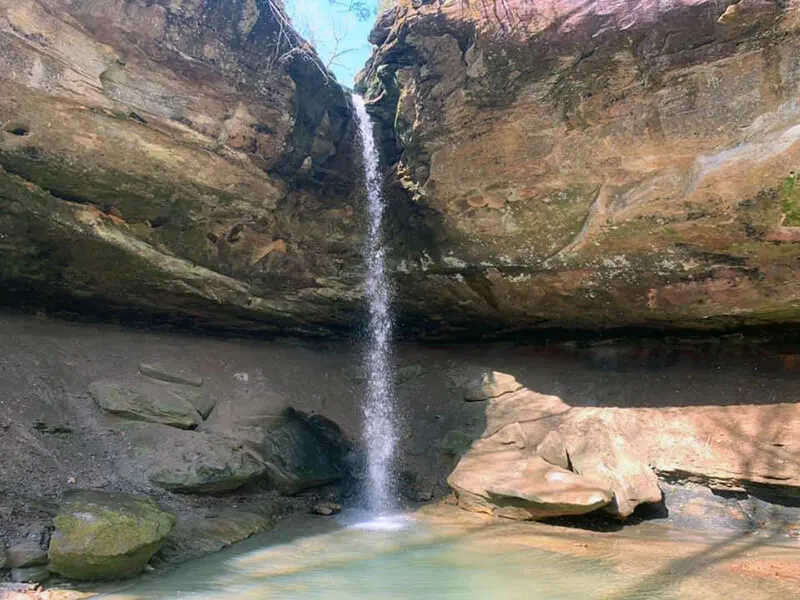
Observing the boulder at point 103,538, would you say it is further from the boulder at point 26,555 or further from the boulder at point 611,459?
the boulder at point 611,459

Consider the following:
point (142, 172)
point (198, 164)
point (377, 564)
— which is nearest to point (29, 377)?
point (142, 172)

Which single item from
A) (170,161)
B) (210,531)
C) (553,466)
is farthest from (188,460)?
(553,466)

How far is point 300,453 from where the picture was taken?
6508mm

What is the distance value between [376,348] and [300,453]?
3.03 m

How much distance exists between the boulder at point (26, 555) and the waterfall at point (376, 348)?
3.40 metres

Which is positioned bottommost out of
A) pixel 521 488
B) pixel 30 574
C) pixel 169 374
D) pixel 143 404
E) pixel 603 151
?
pixel 30 574

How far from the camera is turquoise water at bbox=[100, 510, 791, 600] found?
10.7 ft

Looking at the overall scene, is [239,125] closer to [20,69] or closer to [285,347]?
[20,69]

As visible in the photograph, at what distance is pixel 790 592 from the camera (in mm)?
3209

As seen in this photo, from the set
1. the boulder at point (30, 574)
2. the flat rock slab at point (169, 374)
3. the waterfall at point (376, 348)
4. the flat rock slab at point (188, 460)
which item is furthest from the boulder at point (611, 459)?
the flat rock slab at point (169, 374)

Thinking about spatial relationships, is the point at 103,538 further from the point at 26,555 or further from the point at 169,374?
the point at 169,374

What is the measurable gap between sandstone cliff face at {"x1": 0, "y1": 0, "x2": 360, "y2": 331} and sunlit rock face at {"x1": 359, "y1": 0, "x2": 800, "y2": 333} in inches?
44.9

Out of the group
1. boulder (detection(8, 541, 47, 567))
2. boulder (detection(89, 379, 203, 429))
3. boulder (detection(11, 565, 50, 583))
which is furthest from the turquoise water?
boulder (detection(89, 379, 203, 429))

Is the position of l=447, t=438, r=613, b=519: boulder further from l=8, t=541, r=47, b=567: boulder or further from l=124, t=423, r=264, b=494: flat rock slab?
l=8, t=541, r=47, b=567: boulder
